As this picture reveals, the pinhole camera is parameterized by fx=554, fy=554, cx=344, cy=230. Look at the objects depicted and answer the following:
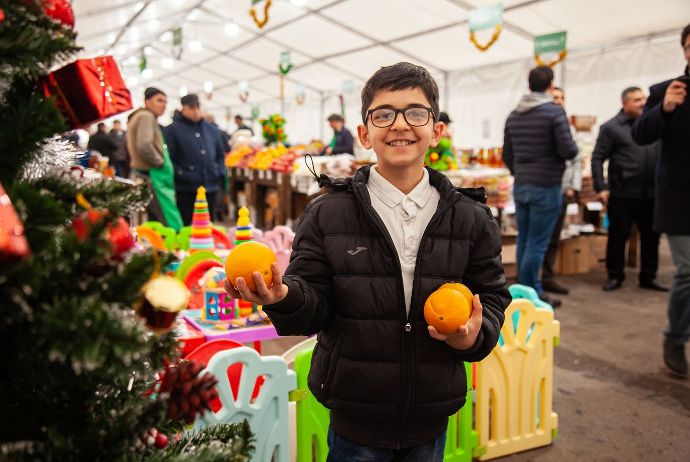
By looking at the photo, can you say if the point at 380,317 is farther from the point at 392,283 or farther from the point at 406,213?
the point at 406,213

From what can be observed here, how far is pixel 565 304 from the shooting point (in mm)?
4648

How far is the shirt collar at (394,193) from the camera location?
1.34m

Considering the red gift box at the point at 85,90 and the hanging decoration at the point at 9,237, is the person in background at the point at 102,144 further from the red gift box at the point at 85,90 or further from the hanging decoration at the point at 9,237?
the hanging decoration at the point at 9,237

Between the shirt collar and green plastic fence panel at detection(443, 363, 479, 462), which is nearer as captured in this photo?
the shirt collar

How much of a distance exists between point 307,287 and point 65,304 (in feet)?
2.51

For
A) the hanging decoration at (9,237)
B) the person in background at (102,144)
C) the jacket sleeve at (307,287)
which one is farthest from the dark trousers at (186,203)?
the person in background at (102,144)

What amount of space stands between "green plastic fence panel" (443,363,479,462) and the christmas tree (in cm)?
158

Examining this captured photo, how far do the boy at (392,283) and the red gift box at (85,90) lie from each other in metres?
0.57

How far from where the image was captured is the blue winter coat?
4773mm

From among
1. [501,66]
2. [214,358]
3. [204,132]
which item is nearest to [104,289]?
[214,358]

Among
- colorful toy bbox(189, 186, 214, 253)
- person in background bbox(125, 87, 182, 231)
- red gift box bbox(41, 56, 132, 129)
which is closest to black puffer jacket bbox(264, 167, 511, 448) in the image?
red gift box bbox(41, 56, 132, 129)

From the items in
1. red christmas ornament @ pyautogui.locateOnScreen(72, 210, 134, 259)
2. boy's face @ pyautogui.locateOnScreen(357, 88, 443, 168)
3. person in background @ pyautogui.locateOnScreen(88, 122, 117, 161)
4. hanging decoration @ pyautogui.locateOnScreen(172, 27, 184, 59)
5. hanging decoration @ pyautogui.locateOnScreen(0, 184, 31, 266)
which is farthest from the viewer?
hanging decoration @ pyautogui.locateOnScreen(172, 27, 184, 59)

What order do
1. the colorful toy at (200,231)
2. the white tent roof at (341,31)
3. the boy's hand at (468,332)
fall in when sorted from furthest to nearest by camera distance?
the white tent roof at (341,31) → the colorful toy at (200,231) → the boy's hand at (468,332)

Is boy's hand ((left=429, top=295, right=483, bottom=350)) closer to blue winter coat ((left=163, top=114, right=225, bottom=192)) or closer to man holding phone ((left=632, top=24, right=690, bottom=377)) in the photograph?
man holding phone ((left=632, top=24, right=690, bottom=377))
